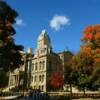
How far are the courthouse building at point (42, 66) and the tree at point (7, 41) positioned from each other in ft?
144

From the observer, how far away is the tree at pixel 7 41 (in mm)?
37156

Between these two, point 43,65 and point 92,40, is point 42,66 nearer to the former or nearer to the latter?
point 43,65

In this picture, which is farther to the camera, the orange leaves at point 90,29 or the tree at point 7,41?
the orange leaves at point 90,29

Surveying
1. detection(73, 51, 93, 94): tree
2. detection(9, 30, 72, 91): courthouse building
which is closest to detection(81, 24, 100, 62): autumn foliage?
detection(73, 51, 93, 94): tree

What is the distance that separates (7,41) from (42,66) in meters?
49.4

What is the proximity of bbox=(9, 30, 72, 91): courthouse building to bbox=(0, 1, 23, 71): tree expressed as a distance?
44.0 metres

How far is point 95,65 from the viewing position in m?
51.4

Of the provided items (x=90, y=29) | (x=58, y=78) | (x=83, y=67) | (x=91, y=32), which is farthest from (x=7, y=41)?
(x=58, y=78)

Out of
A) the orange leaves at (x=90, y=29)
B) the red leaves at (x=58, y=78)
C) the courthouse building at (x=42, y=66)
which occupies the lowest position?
the red leaves at (x=58, y=78)

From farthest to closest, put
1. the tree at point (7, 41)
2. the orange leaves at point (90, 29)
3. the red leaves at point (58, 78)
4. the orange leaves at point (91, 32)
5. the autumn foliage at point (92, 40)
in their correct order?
the red leaves at point (58, 78), the orange leaves at point (90, 29), the orange leaves at point (91, 32), the autumn foliage at point (92, 40), the tree at point (7, 41)

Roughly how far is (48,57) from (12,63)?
46905mm

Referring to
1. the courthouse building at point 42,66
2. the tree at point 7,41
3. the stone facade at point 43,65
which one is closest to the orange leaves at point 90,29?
the tree at point 7,41

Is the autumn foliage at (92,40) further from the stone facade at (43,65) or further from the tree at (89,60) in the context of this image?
the stone facade at (43,65)

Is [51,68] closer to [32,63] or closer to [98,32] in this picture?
[32,63]
